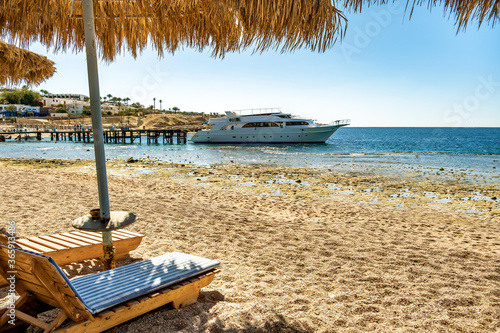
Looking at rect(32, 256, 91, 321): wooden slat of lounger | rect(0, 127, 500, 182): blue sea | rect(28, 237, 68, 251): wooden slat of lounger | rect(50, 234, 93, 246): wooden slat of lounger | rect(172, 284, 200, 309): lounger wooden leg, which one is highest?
rect(32, 256, 91, 321): wooden slat of lounger

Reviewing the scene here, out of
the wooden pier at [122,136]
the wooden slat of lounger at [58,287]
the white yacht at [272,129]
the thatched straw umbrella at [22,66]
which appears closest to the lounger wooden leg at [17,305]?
the wooden slat of lounger at [58,287]

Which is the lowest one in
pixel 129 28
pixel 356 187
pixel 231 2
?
pixel 356 187

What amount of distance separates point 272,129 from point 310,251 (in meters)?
34.5

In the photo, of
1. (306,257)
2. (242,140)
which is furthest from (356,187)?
(242,140)

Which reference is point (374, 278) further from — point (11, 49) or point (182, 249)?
point (11, 49)

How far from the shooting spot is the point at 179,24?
11.9ft

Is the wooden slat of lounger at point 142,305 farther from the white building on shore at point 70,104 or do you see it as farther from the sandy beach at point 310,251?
the white building on shore at point 70,104

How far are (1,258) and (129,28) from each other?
300 cm

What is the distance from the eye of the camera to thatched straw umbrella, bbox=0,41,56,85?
5.12 m

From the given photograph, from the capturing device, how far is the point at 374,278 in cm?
341

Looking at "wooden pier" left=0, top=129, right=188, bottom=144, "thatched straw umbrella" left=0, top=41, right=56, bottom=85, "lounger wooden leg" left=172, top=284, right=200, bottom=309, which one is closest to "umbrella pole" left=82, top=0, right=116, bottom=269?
"lounger wooden leg" left=172, top=284, right=200, bottom=309

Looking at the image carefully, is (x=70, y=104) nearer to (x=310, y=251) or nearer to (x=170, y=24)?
(x=170, y=24)

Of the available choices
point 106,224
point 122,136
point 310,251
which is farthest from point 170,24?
point 122,136

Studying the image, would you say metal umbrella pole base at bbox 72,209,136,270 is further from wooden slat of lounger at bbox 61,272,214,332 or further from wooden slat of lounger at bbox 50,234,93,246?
wooden slat of lounger at bbox 50,234,93,246
